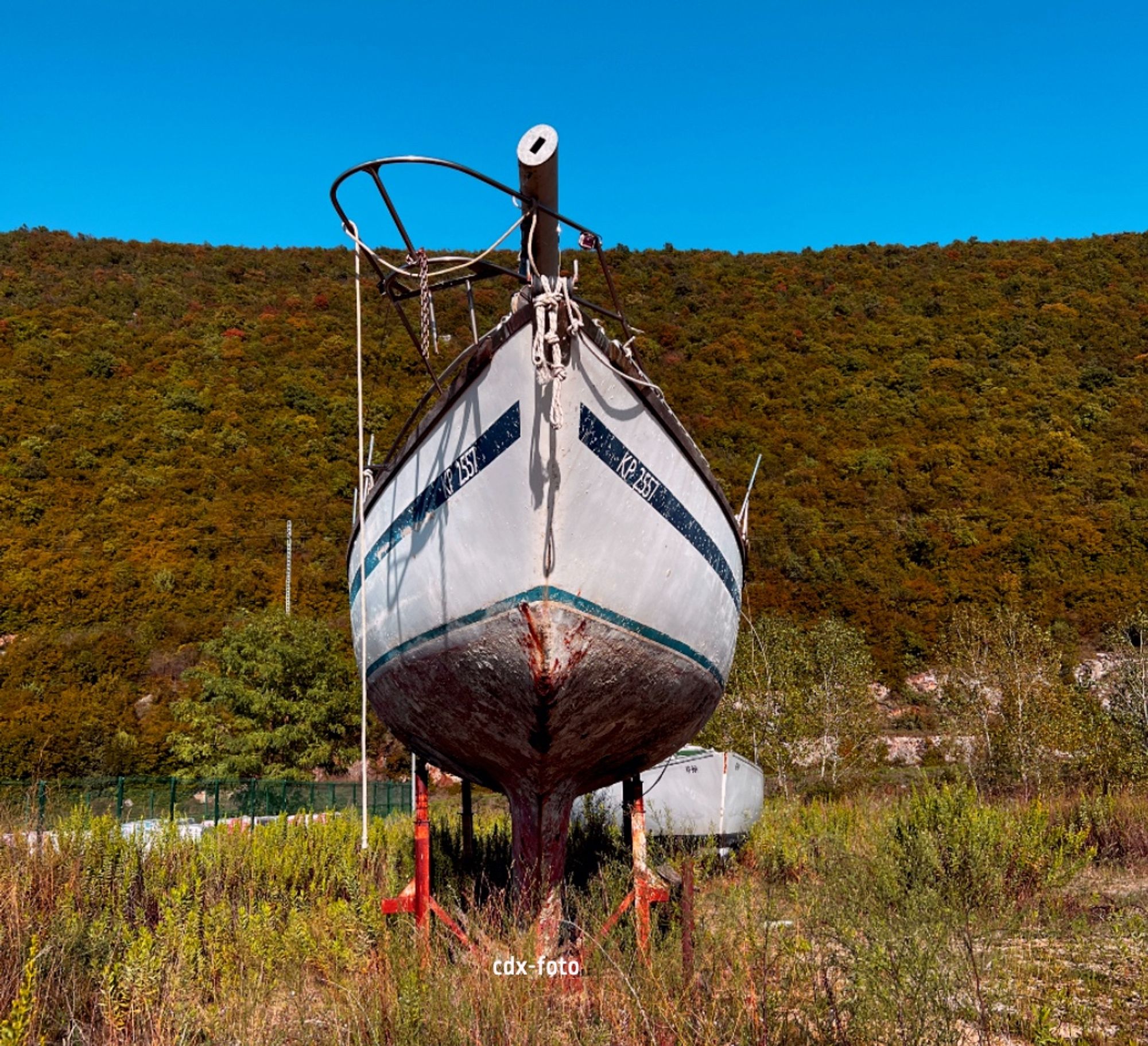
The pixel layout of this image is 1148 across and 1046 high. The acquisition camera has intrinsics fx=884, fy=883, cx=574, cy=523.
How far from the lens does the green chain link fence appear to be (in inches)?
595

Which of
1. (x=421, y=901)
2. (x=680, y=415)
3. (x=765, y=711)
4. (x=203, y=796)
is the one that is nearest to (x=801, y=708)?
(x=765, y=711)

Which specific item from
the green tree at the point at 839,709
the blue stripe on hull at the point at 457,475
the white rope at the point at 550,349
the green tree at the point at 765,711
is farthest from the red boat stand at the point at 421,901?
the green tree at the point at 839,709

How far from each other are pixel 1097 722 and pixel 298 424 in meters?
38.1

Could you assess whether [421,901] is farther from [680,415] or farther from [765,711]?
[680,415]

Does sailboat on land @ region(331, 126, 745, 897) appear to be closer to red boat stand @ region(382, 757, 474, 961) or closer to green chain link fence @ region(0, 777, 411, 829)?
red boat stand @ region(382, 757, 474, 961)

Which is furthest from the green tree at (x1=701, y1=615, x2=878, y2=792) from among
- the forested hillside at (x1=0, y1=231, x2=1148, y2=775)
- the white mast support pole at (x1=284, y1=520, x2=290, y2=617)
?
the white mast support pole at (x1=284, y1=520, x2=290, y2=617)

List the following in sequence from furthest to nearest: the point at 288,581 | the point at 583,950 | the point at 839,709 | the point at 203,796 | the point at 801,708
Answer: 1. the point at 288,581
2. the point at 839,709
3. the point at 801,708
4. the point at 203,796
5. the point at 583,950

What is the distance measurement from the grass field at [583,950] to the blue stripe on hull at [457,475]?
2.39 metres

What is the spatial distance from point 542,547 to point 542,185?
1865 mm

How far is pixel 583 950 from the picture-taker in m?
5.17

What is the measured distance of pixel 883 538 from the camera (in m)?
37.6

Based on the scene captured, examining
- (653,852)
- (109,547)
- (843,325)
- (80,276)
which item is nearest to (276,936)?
(653,852)

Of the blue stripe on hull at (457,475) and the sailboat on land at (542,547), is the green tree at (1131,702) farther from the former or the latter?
the blue stripe on hull at (457,475)

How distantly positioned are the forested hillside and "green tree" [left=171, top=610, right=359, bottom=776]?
2.99m
